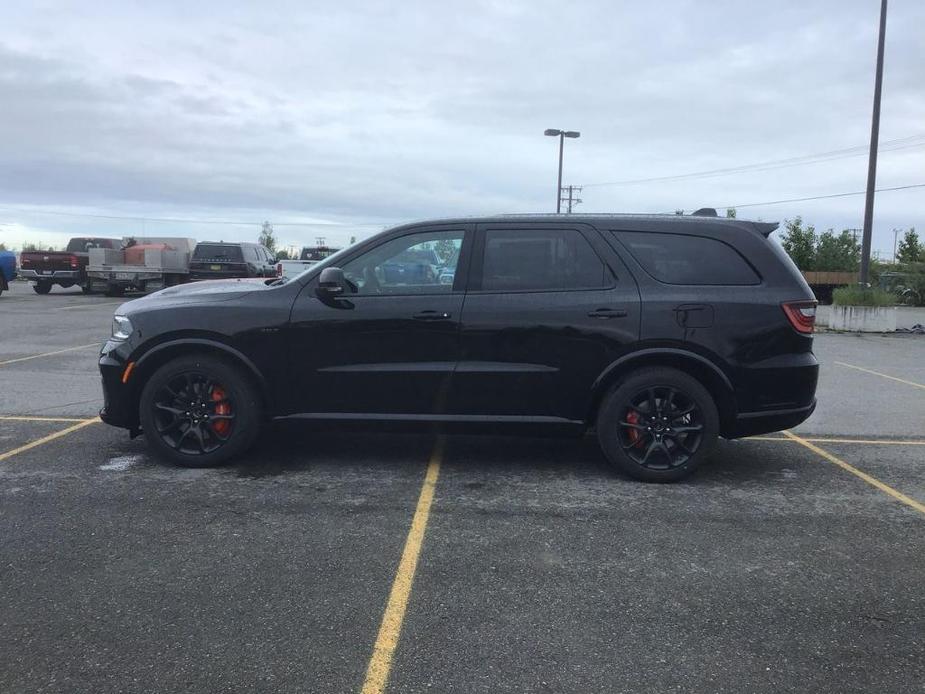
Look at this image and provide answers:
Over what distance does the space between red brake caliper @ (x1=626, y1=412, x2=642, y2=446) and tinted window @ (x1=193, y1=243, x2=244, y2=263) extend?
19.2 m

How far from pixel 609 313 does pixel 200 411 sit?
291cm

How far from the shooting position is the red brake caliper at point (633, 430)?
5.21 metres

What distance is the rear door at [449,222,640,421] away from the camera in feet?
16.9

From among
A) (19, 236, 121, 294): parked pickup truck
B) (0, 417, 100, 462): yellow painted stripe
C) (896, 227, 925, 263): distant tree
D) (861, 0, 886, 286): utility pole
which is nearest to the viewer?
(0, 417, 100, 462): yellow painted stripe

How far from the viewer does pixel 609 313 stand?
514 centimetres

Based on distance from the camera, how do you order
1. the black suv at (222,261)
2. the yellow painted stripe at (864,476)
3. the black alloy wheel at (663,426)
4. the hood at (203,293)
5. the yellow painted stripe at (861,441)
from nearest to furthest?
1. the yellow painted stripe at (864,476)
2. the black alloy wheel at (663,426)
3. the hood at (203,293)
4. the yellow painted stripe at (861,441)
5. the black suv at (222,261)

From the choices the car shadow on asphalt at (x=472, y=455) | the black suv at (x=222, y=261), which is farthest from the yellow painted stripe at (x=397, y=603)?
the black suv at (x=222, y=261)

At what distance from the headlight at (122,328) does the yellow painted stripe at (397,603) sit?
2335mm

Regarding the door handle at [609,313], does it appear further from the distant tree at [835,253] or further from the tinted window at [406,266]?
the distant tree at [835,253]

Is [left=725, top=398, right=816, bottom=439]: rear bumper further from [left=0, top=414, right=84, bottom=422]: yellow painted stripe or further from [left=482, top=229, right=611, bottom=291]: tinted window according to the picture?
[left=0, top=414, right=84, bottom=422]: yellow painted stripe

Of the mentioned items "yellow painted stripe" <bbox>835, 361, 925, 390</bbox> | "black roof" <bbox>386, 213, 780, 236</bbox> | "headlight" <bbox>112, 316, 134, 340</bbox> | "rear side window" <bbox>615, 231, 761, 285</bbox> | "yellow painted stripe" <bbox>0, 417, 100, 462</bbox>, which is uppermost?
"black roof" <bbox>386, 213, 780, 236</bbox>

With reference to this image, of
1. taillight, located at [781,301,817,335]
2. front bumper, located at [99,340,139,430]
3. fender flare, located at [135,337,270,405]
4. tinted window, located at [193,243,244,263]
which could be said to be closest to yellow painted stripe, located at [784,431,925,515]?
taillight, located at [781,301,817,335]

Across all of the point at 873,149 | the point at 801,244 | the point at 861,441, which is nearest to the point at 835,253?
the point at 801,244

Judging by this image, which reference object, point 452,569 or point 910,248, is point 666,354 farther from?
point 910,248
